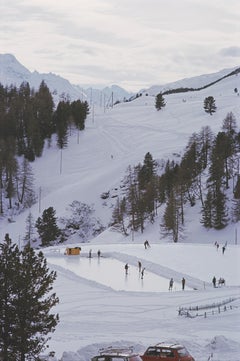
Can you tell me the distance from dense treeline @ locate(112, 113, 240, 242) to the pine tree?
172ft

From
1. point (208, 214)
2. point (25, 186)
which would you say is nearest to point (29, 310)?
point (208, 214)

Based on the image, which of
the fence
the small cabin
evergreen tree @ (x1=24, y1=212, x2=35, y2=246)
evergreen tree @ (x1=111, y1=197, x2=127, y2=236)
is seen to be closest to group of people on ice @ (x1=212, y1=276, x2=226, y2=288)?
the fence

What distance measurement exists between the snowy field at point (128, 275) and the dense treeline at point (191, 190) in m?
1.94

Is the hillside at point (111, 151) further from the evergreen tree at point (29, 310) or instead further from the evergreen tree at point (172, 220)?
the evergreen tree at point (29, 310)

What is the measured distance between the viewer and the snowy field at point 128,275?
89.0 feet

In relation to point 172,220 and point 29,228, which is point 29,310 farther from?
point 29,228

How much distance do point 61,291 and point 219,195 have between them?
38566mm

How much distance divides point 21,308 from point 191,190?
66202 millimetres

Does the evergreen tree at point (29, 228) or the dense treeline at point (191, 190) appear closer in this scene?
the dense treeline at point (191, 190)

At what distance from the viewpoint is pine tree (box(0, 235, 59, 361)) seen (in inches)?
784

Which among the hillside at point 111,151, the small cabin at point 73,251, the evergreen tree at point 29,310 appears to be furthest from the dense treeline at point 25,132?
the evergreen tree at point 29,310

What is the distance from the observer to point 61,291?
1606 inches

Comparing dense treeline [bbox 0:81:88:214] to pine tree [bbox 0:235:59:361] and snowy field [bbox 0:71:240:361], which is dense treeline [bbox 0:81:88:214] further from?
pine tree [bbox 0:235:59:361]

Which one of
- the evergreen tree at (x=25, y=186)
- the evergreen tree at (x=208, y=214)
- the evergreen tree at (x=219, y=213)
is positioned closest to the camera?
the evergreen tree at (x=219, y=213)
